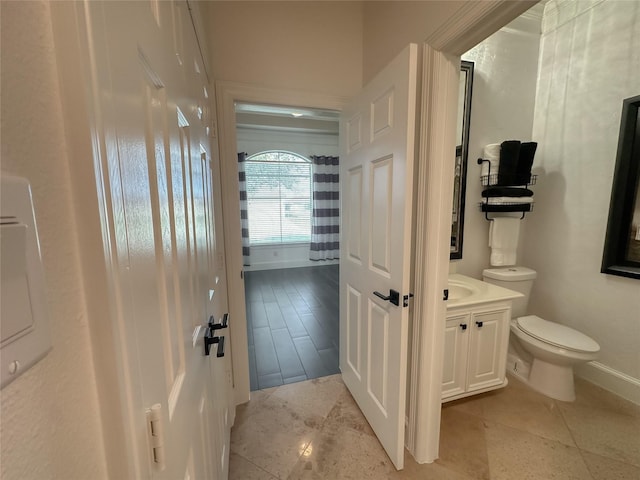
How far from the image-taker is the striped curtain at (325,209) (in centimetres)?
532

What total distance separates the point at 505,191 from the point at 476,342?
1199 millimetres

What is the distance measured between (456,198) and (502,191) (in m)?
0.36

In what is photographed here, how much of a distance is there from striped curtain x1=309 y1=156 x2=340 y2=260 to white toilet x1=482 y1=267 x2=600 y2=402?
330 centimetres

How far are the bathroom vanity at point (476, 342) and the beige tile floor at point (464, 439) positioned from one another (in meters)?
0.18

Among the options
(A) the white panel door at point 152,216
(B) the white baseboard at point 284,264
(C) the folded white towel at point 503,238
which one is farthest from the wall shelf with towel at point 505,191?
(B) the white baseboard at point 284,264

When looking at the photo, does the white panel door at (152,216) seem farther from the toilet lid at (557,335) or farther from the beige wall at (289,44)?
the toilet lid at (557,335)

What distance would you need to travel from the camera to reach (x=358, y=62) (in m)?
1.82

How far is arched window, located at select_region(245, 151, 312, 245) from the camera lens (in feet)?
16.9

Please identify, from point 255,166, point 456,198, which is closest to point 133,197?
point 456,198

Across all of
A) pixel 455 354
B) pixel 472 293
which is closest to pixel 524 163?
pixel 472 293

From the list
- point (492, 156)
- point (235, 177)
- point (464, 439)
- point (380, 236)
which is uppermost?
point (492, 156)

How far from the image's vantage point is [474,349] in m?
1.75

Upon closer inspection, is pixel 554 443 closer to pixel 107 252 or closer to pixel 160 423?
pixel 160 423

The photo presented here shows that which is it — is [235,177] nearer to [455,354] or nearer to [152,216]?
[152,216]
